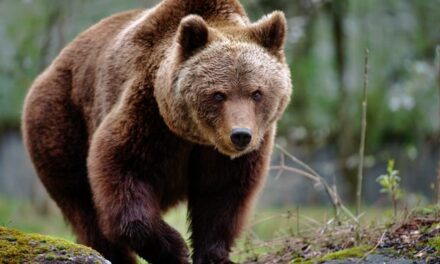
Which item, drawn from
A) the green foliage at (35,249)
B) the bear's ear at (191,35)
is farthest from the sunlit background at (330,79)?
the green foliage at (35,249)

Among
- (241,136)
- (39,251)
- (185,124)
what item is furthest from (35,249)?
(185,124)

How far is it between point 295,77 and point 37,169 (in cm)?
1184

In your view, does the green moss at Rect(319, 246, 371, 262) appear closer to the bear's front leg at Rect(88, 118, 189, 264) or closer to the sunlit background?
the bear's front leg at Rect(88, 118, 189, 264)

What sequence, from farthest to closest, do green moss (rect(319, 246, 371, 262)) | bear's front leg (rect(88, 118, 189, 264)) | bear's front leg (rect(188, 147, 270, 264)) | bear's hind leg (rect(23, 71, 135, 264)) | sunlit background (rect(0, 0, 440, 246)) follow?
1. sunlit background (rect(0, 0, 440, 246))
2. bear's hind leg (rect(23, 71, 135, 264))
3. bear's front leg (rect(188, 147, 270, 264))
4. bear's front leg (rect(88, 118, 189, 264))
5. green moss (rect(319, 246, 371, 262))

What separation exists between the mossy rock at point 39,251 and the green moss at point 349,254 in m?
1.80

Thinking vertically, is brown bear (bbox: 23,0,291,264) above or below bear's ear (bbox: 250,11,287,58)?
below

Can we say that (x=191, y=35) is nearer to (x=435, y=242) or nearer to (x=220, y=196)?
(x=220, y=196)

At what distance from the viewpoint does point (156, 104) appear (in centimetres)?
740

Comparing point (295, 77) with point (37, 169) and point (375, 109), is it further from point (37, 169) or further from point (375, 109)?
point (37, 169)

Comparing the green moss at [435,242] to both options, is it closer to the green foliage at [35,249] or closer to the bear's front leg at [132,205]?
the bear's front leg at [132,205]

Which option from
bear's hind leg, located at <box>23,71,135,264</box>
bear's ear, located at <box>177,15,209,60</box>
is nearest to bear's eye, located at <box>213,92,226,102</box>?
bear's ear, located at <box>177,15,209,60</box>

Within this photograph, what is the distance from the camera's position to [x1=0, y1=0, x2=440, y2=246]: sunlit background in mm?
17656

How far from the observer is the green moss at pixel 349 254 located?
21.2 feet

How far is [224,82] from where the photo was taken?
22.7 feet
